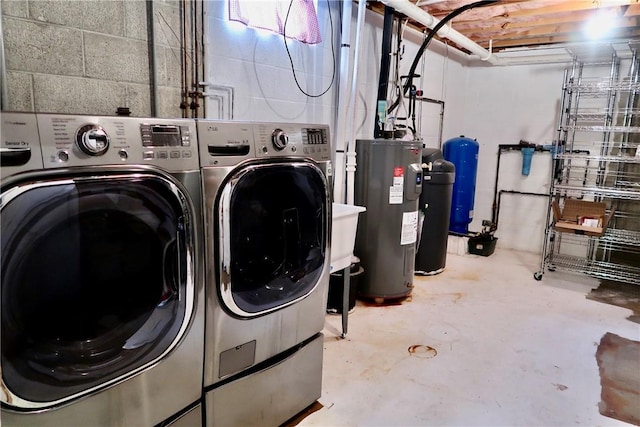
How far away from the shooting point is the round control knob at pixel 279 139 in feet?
5.09

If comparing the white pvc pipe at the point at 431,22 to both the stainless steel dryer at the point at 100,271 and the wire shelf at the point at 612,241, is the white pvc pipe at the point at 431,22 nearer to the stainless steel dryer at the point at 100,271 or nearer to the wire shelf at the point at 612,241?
the wire shelf at the point at 612,241

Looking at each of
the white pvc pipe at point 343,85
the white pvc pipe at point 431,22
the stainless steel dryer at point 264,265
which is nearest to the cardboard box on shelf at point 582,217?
the white pvc pipe at point 431,22

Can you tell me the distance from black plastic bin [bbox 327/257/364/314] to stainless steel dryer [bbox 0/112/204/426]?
1626 mm

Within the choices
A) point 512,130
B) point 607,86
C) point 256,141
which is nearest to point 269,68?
point 256,141

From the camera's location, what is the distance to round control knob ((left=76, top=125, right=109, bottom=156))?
1045mm

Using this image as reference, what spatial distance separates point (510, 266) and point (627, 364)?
193 cm

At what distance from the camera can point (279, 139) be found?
1562mm

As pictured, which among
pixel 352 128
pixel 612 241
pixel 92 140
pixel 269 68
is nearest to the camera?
pixel 92 140

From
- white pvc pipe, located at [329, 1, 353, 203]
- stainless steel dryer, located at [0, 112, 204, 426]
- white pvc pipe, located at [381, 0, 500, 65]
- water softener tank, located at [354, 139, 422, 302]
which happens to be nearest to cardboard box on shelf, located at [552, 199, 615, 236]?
water softener tank, located at [354, 139, 422, 302]

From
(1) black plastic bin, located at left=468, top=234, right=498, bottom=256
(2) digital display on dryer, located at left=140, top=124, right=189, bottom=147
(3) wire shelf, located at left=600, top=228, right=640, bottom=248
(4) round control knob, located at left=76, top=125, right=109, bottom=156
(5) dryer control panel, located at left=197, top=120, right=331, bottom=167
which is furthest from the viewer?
(1) black plastic bin, located at left=468, top=234, right=498, bottom=256

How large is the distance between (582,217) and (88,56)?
408 cm

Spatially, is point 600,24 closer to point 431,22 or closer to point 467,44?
point 467,44

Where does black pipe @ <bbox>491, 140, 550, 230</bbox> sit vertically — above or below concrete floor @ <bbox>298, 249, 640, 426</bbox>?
above

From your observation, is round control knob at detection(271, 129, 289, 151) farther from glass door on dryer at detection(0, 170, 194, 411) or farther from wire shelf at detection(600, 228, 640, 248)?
wire shelf at detection(600, 228, 640, 248)
